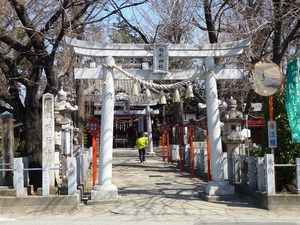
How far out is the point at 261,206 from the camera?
34.0 feet

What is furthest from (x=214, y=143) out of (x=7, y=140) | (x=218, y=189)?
(x=7, y=140)

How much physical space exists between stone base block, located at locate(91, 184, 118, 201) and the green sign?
5.03m

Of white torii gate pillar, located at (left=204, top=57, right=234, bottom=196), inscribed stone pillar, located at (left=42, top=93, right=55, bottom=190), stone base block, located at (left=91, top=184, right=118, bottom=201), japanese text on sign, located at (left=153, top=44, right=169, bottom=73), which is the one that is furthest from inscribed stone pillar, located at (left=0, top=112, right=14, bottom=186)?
white torii gate pillar, located at (left=204, top=57, right=234, bottom=196)

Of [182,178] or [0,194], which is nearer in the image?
[0,194]

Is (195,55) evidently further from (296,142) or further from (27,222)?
(27,222)

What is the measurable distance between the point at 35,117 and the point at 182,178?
23.1 ft

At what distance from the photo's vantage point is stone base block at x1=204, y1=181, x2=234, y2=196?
11469 mm

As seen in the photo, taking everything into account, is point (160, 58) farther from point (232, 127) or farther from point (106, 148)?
point (232, 127)

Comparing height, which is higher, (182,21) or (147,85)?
(182,21)

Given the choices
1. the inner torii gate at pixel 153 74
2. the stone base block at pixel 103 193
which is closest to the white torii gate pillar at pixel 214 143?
the inner torii gate at pixel 153 74

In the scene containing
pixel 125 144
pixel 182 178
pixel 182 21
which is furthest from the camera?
pixel 125 144

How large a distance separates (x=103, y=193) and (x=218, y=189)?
3.26 metres

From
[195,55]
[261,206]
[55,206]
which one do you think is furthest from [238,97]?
[55,206]

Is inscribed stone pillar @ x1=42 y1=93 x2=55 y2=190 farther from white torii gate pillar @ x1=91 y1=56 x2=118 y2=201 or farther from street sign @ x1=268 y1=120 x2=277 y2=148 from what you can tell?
street sign @ x1=268 y1=120 x2=277 y2=148
